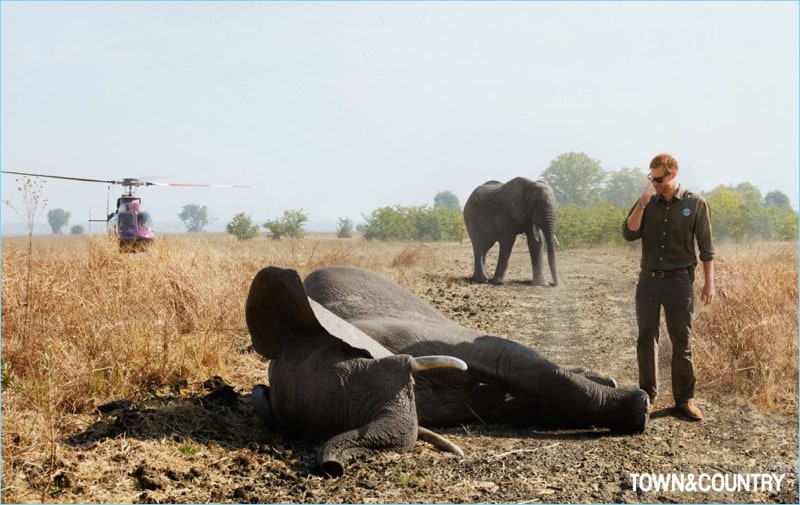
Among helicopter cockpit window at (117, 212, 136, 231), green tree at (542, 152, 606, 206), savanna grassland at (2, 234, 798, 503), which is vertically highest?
green tree at (542, 152, 606, 206)

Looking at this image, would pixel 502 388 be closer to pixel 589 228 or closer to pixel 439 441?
pixel 439 441

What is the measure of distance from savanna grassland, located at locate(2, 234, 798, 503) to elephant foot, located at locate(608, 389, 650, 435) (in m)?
0.11

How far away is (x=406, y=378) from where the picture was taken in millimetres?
4520

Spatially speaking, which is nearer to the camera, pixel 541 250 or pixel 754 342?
pixel 754 342

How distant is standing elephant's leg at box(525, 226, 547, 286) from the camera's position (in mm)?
16875

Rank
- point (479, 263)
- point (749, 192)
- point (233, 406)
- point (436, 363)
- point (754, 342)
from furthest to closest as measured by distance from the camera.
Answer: point (749, 192)
point (479, 263)
point (754, 342)
point (233, 406)
point (436, 363)

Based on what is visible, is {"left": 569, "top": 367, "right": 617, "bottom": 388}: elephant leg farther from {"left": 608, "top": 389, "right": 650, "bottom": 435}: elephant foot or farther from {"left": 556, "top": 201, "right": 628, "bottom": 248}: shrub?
{"left": 556, "top": 201, "right": 628, "bottom": 248}: shrub

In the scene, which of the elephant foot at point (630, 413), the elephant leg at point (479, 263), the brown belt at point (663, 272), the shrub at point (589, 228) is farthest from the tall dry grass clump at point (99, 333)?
the shrub at point (589, 228)

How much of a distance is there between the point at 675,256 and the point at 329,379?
2876 mm

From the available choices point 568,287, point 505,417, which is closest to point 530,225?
point 568,287

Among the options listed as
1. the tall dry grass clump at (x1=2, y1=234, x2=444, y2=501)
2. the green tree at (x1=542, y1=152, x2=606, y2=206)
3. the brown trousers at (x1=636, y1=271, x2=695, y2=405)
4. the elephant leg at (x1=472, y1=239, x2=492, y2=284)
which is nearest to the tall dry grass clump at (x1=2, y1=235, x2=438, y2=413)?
the tall dry grass clump at (x1=2, y1=234, x2=444, y2=501)

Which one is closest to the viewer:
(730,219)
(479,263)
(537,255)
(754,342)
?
(754,342)

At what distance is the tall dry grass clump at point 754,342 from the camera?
6.73m

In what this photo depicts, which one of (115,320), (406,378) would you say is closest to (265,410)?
(406,378)
